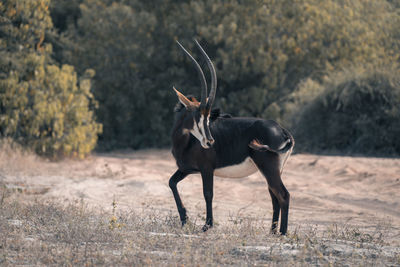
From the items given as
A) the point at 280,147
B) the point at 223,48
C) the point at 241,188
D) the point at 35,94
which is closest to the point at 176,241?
the point at 280,147

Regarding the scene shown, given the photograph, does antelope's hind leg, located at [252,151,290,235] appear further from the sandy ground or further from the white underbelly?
the sandy ground

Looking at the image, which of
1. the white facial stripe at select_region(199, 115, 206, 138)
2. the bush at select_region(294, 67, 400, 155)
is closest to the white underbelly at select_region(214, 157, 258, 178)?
the white facial stripe at select_region(199, 115, 206, 138)

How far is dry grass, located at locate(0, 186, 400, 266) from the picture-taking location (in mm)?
4598

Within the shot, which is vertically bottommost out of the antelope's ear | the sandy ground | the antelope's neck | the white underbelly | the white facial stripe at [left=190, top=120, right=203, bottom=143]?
the sandy ground

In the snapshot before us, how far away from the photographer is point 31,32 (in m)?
14.1

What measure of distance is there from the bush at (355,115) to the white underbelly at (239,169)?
9695 millimetres

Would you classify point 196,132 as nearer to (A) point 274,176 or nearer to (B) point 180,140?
(B) point 180,140

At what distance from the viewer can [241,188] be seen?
1045 cm

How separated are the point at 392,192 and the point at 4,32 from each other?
10705 mm

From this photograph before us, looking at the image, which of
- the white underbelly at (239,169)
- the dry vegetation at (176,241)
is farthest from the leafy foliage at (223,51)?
the white underbelly at (239,169)

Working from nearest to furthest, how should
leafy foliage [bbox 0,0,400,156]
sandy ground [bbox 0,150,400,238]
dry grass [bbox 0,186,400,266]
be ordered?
dry grass [bbox 0,186,400,266]
sandy ground [bbox 0,150,400,238]
leafy foliage [bbox 0,0,400,156]

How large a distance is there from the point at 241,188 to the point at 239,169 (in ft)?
14.8

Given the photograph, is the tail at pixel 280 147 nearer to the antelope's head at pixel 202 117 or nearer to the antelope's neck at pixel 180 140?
the antelope's head at pixel 202 117

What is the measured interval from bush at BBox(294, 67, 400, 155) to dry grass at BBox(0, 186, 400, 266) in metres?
9.09
